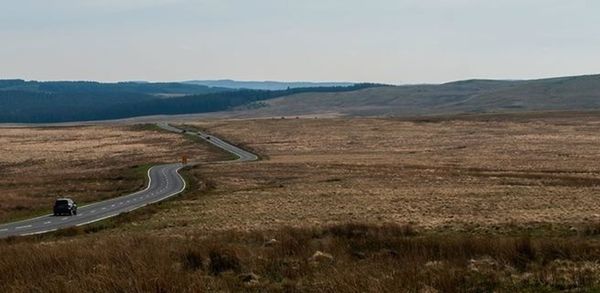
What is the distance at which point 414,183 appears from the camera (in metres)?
61.2

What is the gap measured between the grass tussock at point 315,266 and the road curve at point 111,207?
78.3 ft

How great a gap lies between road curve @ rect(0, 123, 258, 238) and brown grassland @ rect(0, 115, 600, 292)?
2649 mm

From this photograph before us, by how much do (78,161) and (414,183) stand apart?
70.0m

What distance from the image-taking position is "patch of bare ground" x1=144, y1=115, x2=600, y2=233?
114 feet

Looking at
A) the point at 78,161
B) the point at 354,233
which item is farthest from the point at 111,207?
the point at 78,161

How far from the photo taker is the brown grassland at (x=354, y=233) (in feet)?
42.7

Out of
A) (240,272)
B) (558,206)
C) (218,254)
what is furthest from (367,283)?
(558,206)

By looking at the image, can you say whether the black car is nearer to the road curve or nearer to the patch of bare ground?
the road curve

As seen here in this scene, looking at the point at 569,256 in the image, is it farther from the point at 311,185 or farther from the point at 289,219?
the point at 311,185

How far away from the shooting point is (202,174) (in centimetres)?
7806

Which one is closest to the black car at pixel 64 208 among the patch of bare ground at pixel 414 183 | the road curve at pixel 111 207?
the road curve at pixel 111 207

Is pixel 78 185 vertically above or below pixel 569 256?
below

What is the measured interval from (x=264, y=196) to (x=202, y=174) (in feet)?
89.2

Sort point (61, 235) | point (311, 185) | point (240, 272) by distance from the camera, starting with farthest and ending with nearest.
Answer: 1. point (311, 185)
2. point (61, 235)
3. point (240, 272)
